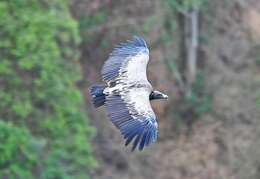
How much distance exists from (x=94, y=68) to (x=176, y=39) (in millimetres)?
2198

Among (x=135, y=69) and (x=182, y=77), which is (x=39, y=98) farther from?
(x=182, y=77)

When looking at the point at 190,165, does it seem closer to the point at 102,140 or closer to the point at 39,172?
the point at 102,140

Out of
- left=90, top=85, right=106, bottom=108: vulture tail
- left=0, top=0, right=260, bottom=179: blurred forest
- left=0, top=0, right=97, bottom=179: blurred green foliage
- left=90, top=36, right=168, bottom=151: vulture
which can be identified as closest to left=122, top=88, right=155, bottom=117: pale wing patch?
left=90, top=36, right=168, bottom=151: vulture

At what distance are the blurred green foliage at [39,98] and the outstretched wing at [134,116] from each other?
579 cm

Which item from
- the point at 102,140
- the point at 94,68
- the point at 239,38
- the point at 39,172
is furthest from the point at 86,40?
the point at 39,172

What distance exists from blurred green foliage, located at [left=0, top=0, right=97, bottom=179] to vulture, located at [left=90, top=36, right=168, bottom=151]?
4.65 metres

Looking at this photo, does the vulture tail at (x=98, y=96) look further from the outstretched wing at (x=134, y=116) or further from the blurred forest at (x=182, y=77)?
the blurred forest at (x=182, y=77)

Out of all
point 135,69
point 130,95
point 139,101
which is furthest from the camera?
point 135,69

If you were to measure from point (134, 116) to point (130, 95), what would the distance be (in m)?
0.44

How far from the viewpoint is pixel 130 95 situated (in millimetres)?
12383

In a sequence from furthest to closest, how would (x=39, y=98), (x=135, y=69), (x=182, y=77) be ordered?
1. (x=182, y=77)
2. (x=39, y=98)
3. (x=135, y=69)

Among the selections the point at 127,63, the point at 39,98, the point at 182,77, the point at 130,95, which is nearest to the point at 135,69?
the point at 127,63

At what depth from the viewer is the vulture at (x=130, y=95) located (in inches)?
463

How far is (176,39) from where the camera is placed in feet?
81.5
